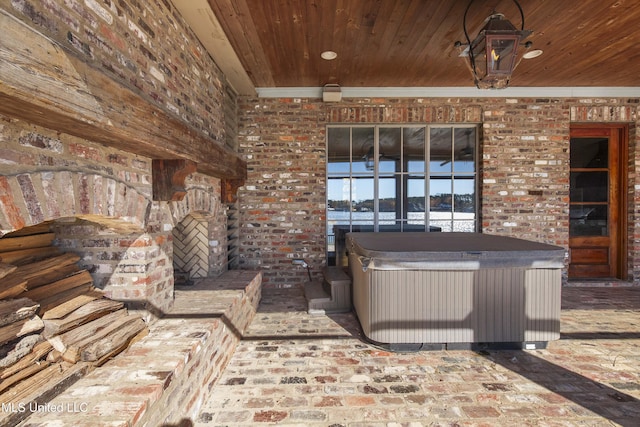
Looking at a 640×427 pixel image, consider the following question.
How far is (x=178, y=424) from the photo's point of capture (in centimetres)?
150

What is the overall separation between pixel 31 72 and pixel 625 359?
3.83m

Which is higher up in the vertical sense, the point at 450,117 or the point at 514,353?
the point at 450,117

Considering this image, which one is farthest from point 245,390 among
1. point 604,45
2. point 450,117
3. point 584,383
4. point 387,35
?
point 604,45

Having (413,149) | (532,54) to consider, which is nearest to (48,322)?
(413,149)

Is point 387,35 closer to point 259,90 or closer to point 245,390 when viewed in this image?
point 259,90

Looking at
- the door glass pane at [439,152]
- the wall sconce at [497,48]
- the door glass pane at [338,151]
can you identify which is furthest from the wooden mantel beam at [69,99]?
the door glass pane at [439,152]

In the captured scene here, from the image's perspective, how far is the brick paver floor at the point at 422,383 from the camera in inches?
67.2

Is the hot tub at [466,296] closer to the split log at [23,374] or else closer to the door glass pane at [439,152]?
the split log at [23,374]

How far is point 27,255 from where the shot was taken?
1.76 m

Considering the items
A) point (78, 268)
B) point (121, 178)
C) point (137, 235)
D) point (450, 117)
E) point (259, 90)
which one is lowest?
point (78, 268)

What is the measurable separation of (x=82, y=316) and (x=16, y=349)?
1.11 ft

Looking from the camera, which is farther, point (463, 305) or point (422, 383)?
point (463, 305)

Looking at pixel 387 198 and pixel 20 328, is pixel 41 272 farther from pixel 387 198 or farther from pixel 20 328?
pixel 387 198

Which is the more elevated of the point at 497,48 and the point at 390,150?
the point at 497,48
